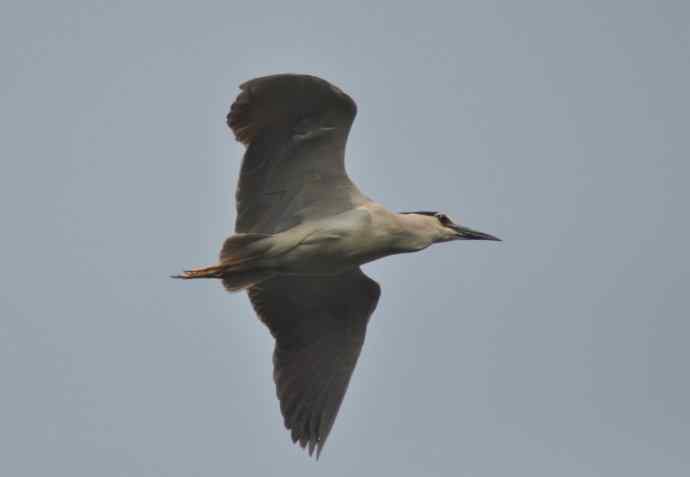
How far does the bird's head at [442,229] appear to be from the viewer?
39.6ft

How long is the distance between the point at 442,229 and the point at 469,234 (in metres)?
0.40

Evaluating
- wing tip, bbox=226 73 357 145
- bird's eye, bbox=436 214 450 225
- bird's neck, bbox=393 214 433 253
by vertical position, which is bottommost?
bird's neck, bbox=393 214 433 253

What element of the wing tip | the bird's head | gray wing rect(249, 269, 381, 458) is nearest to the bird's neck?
the bird's head

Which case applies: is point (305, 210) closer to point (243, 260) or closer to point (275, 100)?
point (243, 260)

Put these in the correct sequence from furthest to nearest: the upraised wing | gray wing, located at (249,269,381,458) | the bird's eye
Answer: gray wing, located at (249,269,381,458) → the bird's eye → the upraised wing

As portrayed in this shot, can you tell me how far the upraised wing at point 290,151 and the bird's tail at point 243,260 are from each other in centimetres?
20

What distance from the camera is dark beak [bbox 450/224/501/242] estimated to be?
40.8 ft

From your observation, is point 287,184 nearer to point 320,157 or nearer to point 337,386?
point 320,157

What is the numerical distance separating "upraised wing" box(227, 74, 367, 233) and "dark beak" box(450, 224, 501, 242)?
46.2 inches

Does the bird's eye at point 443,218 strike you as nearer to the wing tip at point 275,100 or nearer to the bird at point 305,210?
the bird at point 305,210

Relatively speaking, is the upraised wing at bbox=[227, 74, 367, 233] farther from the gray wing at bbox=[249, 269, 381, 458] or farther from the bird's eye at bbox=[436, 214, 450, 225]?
the gray wing at bbox=[249, 269, 381, 458]

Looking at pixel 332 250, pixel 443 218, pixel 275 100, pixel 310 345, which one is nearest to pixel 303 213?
pixel 332 250

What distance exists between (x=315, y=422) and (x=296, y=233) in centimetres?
236

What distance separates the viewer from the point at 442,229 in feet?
40.1
